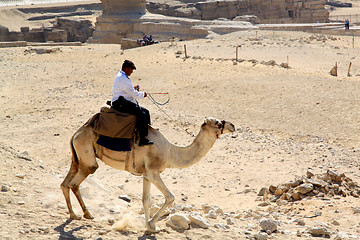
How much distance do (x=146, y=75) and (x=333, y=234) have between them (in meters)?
15.4

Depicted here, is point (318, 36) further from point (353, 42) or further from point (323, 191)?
point (323, 191)

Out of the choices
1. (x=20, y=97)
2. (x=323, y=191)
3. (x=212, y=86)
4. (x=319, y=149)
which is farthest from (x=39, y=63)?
(x=323, y=191)

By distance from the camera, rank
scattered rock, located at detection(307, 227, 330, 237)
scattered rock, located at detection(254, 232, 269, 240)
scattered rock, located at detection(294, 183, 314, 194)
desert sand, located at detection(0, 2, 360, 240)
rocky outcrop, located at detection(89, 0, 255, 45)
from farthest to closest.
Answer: rocky outcrop, located at detection(89, 0, 255, 45)
scattered rock, located at detection(294, 183, 314, 194)
desert sand, located at detection(0, 2, 360, 240)
scattered rock, located at detection(307, 227, 330, 237)
scattered rock, located at detection(254, 232, 269, 240)

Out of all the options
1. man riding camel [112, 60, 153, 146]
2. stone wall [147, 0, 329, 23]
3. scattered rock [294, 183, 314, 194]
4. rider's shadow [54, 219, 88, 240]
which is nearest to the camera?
rider's shadow [54, 219, 88, 240]

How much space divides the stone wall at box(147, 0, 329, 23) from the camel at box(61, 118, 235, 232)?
144ft

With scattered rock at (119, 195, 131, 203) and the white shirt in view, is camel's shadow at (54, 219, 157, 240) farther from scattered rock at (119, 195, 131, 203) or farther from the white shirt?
scattered rock at (119, 195, 131, 203)

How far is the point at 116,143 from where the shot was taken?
6.52 metres

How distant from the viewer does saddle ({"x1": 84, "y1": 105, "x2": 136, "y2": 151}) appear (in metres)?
6.46

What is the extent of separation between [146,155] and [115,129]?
1.82ft

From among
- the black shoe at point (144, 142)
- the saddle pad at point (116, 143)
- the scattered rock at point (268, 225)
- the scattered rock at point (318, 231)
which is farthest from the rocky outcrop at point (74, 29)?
the scattered rock at point (318, 231)

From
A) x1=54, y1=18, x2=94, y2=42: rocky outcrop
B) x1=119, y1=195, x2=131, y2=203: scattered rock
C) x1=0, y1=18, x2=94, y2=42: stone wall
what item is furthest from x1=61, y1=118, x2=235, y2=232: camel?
x1=54, y1=18, x2=94, y2=42: rocky outcrop

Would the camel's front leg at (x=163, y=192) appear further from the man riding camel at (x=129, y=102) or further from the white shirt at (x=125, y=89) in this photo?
the white shirt at (x=125, y=89)

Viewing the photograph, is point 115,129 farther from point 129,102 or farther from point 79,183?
point 79,183

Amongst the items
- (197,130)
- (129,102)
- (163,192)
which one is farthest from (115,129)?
(197,130)
